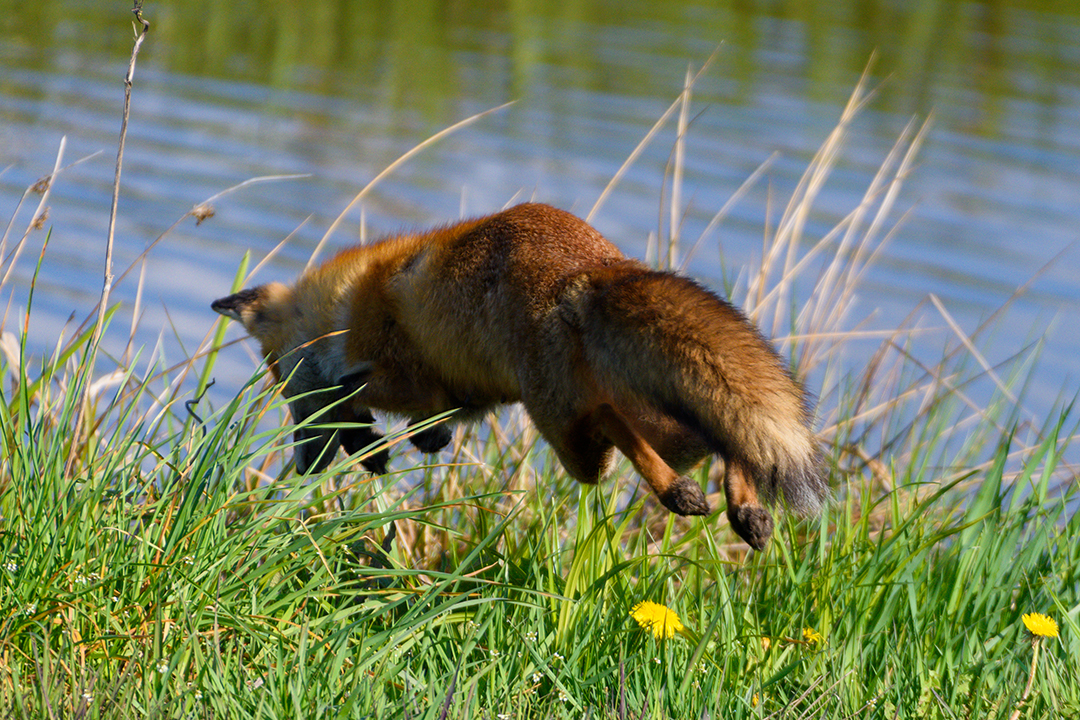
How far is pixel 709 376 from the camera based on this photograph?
7.70ft

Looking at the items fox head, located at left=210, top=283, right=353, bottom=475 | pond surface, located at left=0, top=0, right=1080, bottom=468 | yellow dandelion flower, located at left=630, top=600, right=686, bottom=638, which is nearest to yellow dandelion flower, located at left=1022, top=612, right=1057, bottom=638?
yellow dandelion flower, located at left=630, top=600, right=686, bottom=638

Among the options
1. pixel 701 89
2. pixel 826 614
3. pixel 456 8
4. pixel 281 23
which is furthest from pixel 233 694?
pixel 456 8

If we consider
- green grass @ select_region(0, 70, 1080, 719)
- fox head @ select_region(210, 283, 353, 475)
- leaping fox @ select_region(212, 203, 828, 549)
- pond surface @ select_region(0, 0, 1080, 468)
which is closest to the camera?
leaping fox @ select_region(212, 203, 828, 549)

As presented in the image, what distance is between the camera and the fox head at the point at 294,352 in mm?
3025

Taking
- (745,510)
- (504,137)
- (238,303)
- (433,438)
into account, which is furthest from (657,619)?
(504,137)

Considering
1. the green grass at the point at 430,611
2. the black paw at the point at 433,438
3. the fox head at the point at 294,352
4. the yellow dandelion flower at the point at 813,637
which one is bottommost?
the yellow dandelion flower at the point at 813,637

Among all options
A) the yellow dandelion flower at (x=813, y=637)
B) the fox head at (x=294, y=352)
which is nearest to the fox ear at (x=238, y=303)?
the fox head at (x=294, y=352)

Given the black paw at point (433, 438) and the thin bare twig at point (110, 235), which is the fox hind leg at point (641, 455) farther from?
the thin bare twig at point (110, 235)

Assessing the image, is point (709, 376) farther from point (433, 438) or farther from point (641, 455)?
point (433, 438)

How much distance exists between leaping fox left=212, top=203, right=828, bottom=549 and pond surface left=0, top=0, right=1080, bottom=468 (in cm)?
342

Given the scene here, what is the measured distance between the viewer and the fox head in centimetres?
303

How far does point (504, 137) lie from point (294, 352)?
1127 cm

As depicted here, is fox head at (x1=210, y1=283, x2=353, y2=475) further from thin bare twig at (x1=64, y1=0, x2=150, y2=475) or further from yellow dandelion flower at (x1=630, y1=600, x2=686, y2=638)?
yellow dandelion flower at (x1=630, y1=600, x2=686, y2=638)

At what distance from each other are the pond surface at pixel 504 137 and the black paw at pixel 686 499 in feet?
12.1
